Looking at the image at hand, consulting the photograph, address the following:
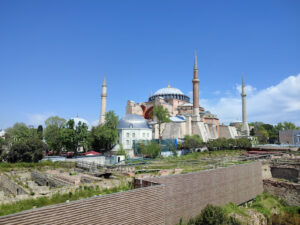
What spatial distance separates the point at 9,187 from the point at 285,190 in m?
15.8

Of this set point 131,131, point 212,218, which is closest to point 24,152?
point 131,131

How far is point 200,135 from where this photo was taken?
28.8 meters

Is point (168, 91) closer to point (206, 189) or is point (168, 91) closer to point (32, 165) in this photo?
point (32, 165)

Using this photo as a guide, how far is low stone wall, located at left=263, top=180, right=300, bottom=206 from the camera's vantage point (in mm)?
11864

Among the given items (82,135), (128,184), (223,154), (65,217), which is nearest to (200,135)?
(223,154)

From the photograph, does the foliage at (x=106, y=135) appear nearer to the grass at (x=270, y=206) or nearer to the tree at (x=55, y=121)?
the tree at (x=55, y=121)

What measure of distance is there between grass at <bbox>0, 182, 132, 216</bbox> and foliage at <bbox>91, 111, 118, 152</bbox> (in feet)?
50.8

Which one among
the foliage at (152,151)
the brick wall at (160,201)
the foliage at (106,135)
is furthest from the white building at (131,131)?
the brick wall at (160,201)

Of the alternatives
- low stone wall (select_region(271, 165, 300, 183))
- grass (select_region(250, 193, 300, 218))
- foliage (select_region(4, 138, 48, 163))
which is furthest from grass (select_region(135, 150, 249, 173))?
foliage (select_region(4, 138, 48, 163))

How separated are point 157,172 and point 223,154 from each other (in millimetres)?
12983

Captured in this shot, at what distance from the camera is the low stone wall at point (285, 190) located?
38.9ft

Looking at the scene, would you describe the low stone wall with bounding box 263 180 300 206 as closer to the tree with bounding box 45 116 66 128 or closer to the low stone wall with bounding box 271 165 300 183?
the low stone wall with bounding box 271 165 300 183

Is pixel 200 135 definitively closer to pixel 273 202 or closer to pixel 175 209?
pixel 273 202

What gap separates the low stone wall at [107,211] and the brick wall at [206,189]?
2.97ft
